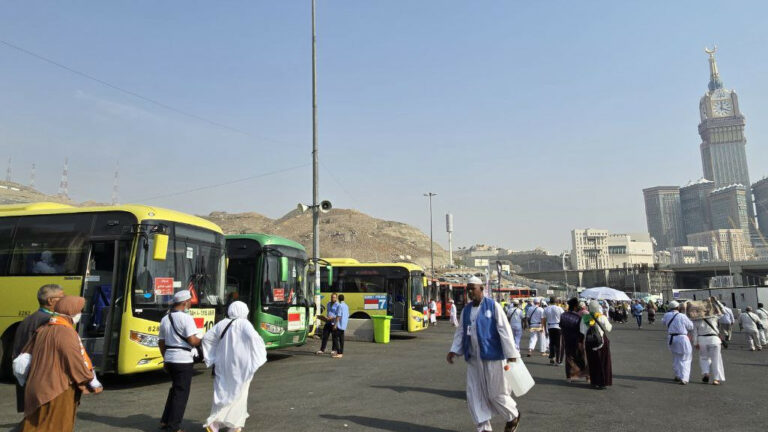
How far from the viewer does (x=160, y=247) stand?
8977 millimetres

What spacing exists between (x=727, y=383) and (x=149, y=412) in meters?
10.5

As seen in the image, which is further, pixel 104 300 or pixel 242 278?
pixel 242 278

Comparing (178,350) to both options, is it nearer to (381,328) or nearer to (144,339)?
(144,339)

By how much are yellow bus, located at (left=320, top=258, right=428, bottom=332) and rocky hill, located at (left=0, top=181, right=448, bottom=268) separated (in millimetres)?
85252

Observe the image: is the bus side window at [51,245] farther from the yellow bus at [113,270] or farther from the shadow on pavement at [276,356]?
the shadow on pavement at [276,356]

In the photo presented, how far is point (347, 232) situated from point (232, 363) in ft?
445

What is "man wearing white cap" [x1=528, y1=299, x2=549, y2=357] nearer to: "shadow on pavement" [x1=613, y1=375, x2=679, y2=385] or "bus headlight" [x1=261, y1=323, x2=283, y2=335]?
"shadow on pavement" [x1=613, y1=375, x2=679, y2=385]

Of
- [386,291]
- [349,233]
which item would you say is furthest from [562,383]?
[349,233]

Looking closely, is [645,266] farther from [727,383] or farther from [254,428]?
[254,428]

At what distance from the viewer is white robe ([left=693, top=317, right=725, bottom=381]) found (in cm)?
1002

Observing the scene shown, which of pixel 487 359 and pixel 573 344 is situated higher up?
pixel 487 359


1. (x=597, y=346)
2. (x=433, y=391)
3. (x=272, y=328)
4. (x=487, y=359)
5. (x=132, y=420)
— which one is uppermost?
(x=487, y=359)

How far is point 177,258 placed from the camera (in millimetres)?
10000

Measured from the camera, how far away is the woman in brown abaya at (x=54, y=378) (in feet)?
14.7
